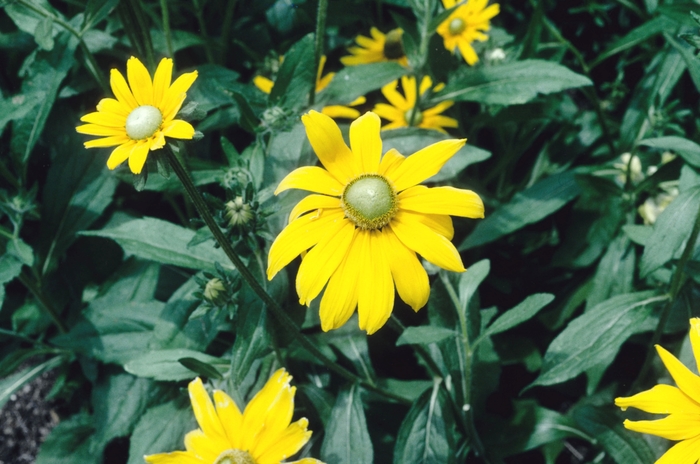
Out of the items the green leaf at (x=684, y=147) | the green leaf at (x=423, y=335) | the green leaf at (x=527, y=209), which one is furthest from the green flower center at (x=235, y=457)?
the green leaf at (x=684, y=147)

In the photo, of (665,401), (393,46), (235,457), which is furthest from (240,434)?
(393,46)

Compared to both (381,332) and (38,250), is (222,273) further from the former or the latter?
(38,250)

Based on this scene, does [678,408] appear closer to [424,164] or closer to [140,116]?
[424,164]

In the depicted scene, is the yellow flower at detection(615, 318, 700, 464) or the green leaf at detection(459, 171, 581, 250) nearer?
the yellow flower at detection(615, 318, 700, 464)

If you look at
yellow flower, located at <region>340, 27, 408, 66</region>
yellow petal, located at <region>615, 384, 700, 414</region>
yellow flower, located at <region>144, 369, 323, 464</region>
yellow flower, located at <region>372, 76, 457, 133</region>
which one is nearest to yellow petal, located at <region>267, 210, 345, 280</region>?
yellow flower, located at <region>144, 369, 323, 464</region>

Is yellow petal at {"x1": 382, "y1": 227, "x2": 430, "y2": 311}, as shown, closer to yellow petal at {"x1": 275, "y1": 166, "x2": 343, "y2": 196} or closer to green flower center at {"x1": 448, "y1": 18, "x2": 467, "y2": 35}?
yellow petal at {"x1": 275, "y1": 166, "x2": 343, "y2": 196}

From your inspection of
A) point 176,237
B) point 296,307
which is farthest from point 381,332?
point 176,237
